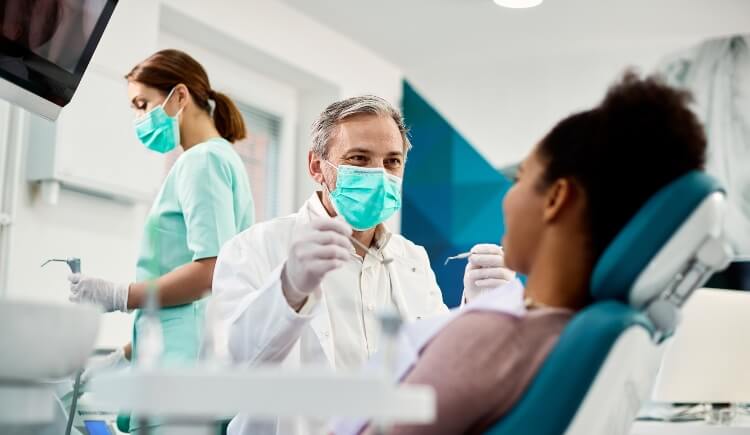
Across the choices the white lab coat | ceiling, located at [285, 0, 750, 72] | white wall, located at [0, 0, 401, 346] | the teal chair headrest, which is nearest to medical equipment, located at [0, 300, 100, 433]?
the white lab coat

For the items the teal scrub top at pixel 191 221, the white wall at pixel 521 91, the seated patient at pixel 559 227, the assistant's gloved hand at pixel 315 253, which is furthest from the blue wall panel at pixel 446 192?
the seated patient at pixel 559 227

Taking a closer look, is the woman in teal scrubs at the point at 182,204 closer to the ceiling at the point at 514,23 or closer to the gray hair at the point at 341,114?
the gray hair at the point at 341,114

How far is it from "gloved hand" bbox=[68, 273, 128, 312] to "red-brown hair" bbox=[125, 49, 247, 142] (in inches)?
21.8

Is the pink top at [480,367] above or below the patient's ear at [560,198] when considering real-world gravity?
below

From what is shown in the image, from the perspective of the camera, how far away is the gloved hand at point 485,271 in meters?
1.76

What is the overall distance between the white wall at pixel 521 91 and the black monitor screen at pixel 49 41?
2907 mm

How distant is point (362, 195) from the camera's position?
6.14ft

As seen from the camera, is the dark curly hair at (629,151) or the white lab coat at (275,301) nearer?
the dark curly hair at (629,151)

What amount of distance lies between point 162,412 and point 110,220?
2404mm

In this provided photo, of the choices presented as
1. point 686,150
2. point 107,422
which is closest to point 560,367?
point 686,150

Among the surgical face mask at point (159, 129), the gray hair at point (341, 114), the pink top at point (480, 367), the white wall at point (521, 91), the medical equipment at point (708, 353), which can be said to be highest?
the white wall at point (521, 91)

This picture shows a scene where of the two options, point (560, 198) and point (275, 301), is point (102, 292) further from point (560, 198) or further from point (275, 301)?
point (560, 198)

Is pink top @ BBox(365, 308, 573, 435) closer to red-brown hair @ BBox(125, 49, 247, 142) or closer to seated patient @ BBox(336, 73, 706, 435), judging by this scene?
seated patient @ BBox(336, 73, 706, 435)

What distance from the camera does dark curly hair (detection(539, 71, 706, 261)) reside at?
104cm
